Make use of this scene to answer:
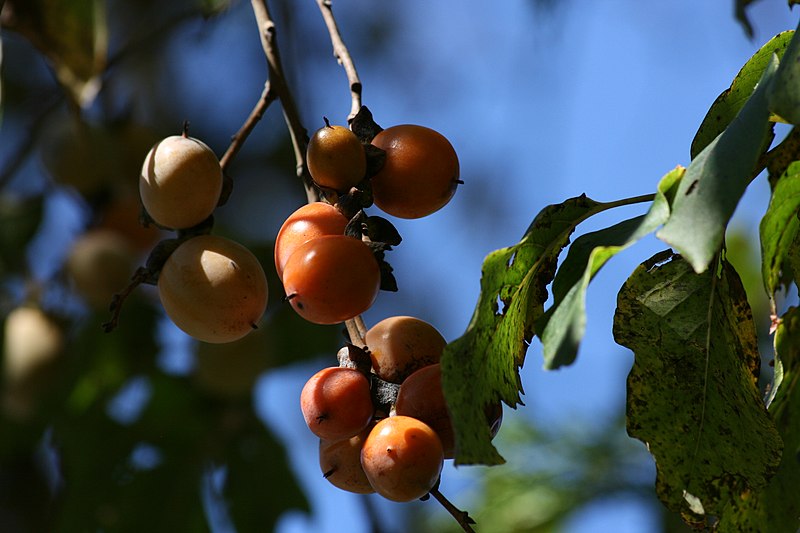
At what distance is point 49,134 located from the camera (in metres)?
1.64

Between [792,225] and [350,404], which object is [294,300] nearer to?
Result: [350,404]

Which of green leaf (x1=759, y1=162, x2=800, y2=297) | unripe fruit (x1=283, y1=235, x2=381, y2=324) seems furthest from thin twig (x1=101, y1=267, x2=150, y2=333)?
green leaf (x1=759, y1=162, x2=800, y2=297)

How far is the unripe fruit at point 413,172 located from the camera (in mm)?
737

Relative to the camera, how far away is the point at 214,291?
730 mm

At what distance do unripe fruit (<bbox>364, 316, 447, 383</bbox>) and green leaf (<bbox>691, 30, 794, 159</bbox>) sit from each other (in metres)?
0.24

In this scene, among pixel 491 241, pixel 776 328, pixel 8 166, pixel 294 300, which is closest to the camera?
pixel 294 300

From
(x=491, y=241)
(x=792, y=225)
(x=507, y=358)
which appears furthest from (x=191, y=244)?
(x=491, y=241)

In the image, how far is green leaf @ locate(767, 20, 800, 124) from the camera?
22.8 inches

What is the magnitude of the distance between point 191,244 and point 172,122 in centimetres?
148

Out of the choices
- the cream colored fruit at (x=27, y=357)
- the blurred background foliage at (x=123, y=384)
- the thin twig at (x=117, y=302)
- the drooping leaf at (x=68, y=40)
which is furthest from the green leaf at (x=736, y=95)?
the cream colored fruit at (x=27, y=357)

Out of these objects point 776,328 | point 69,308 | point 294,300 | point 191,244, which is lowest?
point 776,328

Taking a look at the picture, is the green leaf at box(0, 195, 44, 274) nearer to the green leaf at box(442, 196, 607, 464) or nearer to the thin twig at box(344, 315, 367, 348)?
the thin twig at box(344, 315, 367, 348)

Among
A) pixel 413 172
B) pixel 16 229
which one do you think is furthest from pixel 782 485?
pixel 16 229

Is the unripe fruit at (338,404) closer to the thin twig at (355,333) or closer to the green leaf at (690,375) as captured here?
the thin twig at (355,333)
